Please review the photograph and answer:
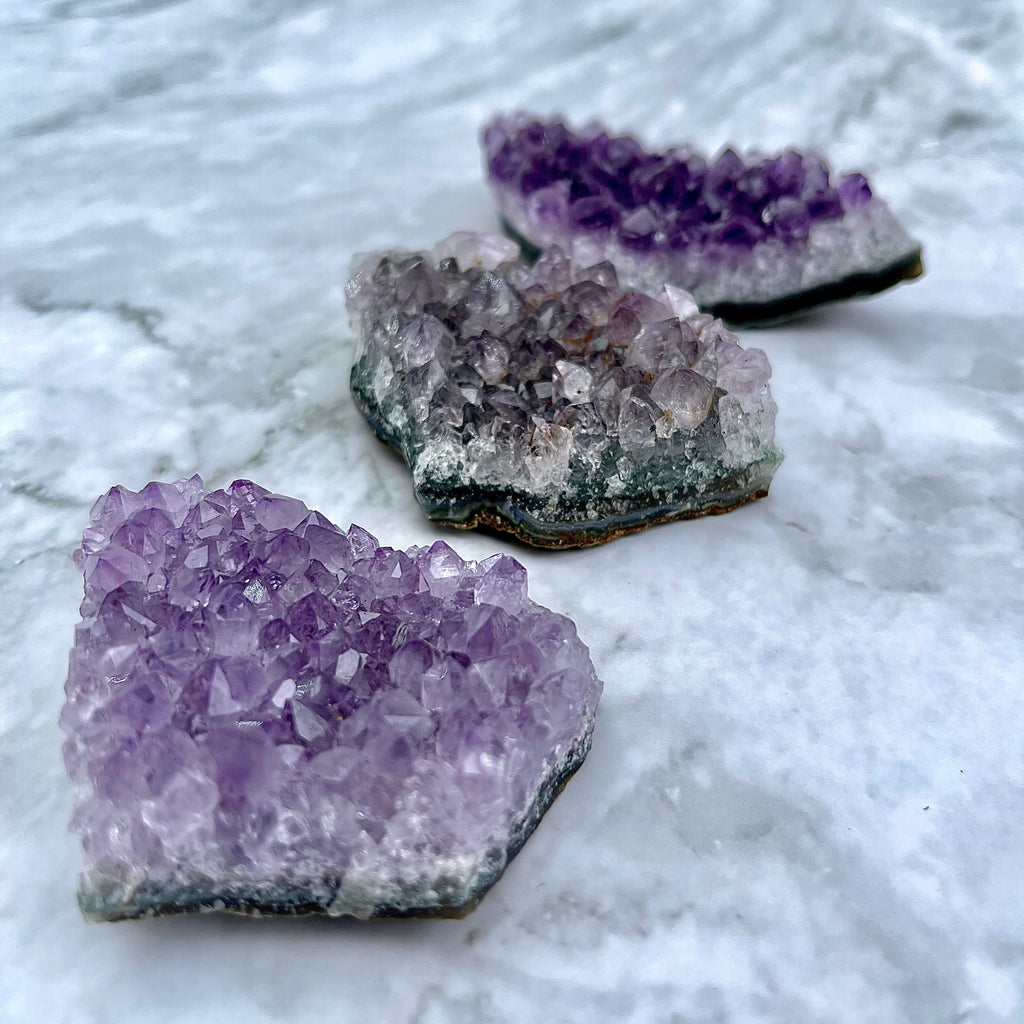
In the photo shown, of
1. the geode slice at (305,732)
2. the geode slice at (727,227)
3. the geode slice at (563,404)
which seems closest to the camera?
the geode slice at (305,732)

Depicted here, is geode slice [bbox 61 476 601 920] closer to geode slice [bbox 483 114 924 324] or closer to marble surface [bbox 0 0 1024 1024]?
marble surface [bbox 0 0 1024 1024]

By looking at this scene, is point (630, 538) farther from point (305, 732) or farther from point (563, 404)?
point (305, 732)

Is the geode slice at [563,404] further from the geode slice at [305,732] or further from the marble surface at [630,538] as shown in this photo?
the geode slice at [305,732]

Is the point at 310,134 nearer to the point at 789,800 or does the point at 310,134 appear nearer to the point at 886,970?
the point at 789,800

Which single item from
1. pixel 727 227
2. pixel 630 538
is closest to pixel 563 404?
pixel 630 538

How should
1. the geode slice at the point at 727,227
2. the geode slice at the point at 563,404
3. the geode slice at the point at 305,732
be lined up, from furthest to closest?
the geode slice at the point at 727,227
the geode slice at the point at 563,404
the geode slice at the point at 305,732

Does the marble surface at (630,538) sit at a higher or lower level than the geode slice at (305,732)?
lower

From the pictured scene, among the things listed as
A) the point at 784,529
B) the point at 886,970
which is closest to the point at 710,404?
the point at 784,529

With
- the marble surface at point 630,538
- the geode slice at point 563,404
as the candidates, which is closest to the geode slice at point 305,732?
the marble surface at point 630,538
